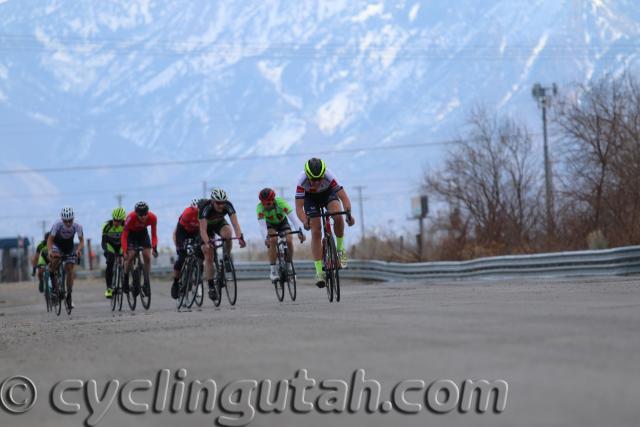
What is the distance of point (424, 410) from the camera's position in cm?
605

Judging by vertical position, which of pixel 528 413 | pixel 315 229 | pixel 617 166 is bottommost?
pixel 528 413

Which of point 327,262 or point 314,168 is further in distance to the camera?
point 327,262

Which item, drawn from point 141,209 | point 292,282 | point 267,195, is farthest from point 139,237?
point 267,195

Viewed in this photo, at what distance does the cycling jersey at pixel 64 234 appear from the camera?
2202 cm

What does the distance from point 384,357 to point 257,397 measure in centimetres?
158

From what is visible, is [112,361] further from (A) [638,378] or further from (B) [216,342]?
(A) [638,378]

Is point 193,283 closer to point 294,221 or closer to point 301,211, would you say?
point 294,221

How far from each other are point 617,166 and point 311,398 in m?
34.7

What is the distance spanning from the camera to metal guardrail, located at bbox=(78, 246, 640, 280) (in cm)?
2522

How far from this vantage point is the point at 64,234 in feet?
72.5

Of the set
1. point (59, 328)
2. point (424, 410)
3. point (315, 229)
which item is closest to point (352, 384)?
point (424, 410)

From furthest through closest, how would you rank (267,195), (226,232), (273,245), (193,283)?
(193,283), (226,232), (273,245), (267,195)

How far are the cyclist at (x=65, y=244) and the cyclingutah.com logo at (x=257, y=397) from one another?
14.4 m

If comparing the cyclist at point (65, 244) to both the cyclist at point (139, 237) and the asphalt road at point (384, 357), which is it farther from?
the asphalt road at point (384, 357)
